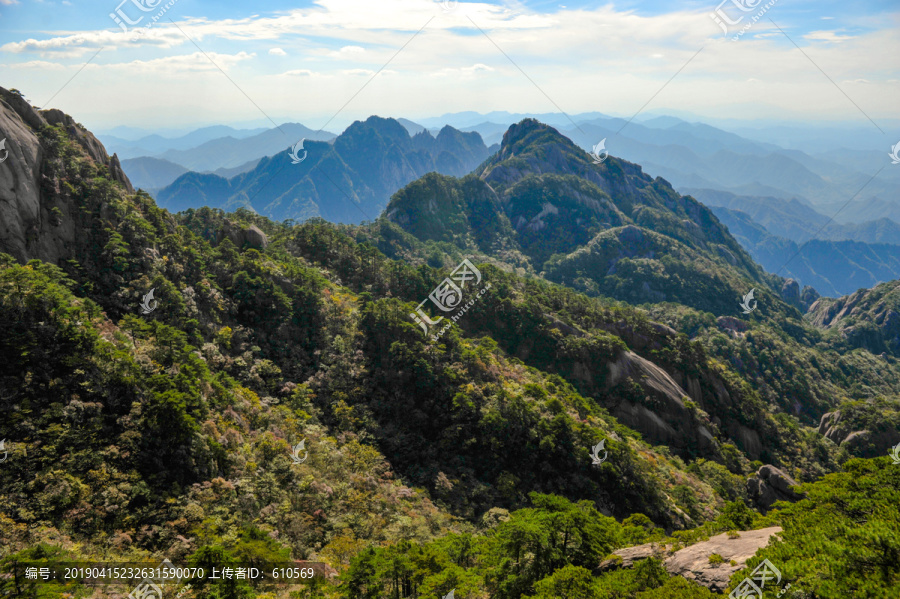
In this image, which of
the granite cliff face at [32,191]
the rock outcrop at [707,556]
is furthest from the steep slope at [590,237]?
the rock outcrop at [707,556]

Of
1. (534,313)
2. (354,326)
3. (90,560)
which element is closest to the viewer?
(90,560)

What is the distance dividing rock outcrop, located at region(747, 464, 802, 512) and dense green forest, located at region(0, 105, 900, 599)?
967 millimetres

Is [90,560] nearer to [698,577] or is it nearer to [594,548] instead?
[594,548]

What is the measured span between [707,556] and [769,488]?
116 feet

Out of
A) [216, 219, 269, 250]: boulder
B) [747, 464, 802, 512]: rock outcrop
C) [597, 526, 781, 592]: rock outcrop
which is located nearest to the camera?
[597, 526, 781, 592]: rock outcrop

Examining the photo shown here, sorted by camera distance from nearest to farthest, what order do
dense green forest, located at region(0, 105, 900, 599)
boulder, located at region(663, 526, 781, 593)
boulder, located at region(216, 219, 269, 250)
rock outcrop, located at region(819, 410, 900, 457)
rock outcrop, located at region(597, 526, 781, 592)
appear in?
1. boulder, located at region(663, 526, 781, 593)
2. rock outcrop, located at region(597, 526, 781, 592)
3. dense green forest, located at region(0, 105, 900, 599)
4. boulder, located at region(216, 219, 269, 250)
5. rock outcrop, located at region(819, 410, 900, 457)

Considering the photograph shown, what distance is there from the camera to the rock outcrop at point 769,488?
42.9 metres

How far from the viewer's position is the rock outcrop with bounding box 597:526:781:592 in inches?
639

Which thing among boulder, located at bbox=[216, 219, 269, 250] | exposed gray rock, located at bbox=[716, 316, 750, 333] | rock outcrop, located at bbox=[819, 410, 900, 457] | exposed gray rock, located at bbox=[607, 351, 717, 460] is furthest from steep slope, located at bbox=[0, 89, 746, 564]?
exposed gray rock, located at bbox=[716, 316, 750, 333]

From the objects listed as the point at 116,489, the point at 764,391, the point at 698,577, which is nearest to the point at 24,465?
the point at 116,489

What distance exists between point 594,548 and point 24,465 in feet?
90.1

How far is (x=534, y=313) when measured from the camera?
199 feet

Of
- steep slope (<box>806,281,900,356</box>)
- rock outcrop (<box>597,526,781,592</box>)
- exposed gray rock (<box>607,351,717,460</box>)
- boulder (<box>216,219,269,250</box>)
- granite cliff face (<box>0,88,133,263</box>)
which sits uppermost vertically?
granite cliff face (<box>0,88,133,263</box>)

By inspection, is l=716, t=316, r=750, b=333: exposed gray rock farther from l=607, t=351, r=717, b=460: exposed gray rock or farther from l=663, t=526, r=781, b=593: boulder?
l=663, t=526, r=781, b=593: boulder
